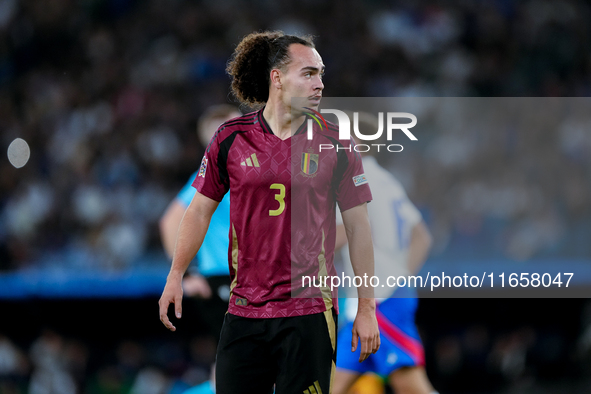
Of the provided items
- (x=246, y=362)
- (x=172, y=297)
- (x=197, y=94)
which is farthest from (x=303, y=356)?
(x=197, y=94)

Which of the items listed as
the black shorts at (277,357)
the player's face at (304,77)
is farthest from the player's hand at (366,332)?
the player's face at (304,77)

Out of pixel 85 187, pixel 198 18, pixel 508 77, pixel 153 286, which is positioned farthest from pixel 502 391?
pixel 198 18

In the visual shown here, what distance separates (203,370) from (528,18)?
239 inches

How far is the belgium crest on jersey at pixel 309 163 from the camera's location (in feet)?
8.11

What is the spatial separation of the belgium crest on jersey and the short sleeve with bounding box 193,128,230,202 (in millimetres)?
320

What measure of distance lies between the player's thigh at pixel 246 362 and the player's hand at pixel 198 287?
60.2 inches

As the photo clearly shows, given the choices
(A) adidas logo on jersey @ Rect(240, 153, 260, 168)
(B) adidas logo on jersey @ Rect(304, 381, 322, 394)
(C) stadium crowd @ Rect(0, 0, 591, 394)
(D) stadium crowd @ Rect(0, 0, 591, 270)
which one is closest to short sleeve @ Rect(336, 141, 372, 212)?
(A) adidas logo on jersey @ Rect(240, 153, 260, 168)

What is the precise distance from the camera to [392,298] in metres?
3.60

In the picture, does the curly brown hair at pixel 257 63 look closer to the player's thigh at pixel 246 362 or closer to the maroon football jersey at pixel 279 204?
the maroon football jersey at pixel 279 204

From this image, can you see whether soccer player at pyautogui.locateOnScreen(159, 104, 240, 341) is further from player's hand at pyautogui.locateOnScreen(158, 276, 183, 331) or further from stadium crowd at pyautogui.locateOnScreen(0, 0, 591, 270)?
stadium crowd at pyautogui.locateOnScreen(0, 0, 591, 270)

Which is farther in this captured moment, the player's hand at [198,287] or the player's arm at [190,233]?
the player's hand at [198,287]

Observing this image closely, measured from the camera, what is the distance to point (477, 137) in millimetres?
6668

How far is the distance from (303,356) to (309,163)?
740mm

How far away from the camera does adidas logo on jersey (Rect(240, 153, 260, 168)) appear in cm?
247
